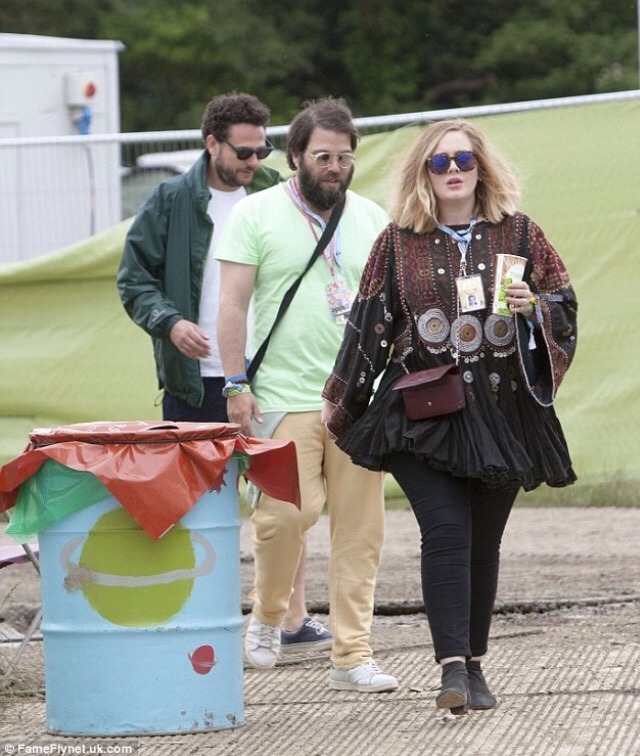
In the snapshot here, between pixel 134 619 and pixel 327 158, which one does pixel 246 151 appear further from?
pixel 134 619

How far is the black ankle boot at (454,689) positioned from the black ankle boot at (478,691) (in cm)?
17

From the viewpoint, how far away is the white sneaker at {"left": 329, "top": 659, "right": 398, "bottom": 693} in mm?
5359

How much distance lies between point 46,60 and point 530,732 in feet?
34.1

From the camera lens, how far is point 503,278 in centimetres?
477

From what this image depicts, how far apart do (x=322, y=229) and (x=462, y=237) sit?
903 millimetres

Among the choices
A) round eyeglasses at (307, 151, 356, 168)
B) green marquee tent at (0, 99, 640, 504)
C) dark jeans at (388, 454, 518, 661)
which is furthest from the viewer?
green marquee tent at (0, 99, 640, 504)

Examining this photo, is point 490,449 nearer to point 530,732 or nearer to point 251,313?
point 530,732

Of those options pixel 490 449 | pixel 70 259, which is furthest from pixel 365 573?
pixel 70 259

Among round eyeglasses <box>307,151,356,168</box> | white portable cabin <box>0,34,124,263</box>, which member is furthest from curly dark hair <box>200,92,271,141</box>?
white portable cabin <box>0,34,124,263</box>

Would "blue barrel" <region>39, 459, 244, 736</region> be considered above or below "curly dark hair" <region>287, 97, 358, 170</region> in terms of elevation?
below

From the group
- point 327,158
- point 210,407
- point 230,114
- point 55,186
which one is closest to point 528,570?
point 210,407

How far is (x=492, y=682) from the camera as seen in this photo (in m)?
5.38

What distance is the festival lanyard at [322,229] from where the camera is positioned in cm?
566

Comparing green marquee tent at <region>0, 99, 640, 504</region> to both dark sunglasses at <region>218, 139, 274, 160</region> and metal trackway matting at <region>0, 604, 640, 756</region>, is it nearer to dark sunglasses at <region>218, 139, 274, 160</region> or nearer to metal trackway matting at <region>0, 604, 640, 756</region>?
dark sunglasses at <region>218, 139, 274, 160</region>
